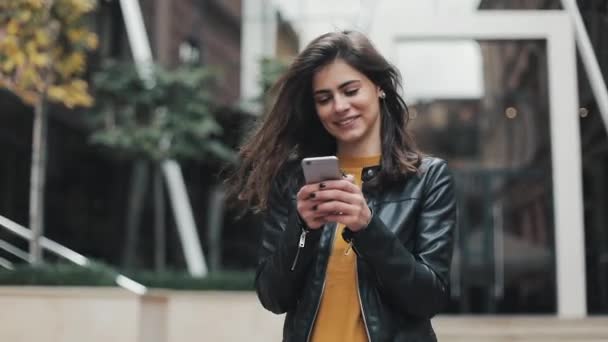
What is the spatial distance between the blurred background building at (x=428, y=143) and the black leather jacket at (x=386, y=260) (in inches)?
371

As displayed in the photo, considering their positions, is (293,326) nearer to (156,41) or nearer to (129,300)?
(129,300)

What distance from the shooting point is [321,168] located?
67.0 inches

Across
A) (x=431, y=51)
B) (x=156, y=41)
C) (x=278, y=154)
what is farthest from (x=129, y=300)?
(x=156, y=41)

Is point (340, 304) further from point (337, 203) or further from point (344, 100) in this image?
point (344, 100)

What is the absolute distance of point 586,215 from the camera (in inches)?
490

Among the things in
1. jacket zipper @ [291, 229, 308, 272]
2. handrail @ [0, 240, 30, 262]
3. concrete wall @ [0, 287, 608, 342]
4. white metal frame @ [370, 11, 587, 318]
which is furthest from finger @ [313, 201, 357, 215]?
white metal frame @ [370, 11, 587, 318]

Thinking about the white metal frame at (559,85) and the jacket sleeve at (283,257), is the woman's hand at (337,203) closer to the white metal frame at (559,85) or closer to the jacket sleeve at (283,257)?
the jacket sleeve at (283,257)

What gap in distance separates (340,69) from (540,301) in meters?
11.6

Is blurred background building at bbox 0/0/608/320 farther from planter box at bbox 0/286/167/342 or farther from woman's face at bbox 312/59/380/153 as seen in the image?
woman's face at bbox 312/59/380/153

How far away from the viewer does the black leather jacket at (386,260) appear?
179 cm

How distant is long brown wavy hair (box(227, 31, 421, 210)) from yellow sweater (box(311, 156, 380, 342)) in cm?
20

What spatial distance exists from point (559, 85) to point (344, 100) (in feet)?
32.5

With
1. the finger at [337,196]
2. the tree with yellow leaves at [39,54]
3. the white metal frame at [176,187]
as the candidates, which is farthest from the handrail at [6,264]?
the finger at [337,196]

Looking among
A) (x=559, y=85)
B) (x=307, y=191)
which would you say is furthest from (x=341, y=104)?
(x=559, y=85)
